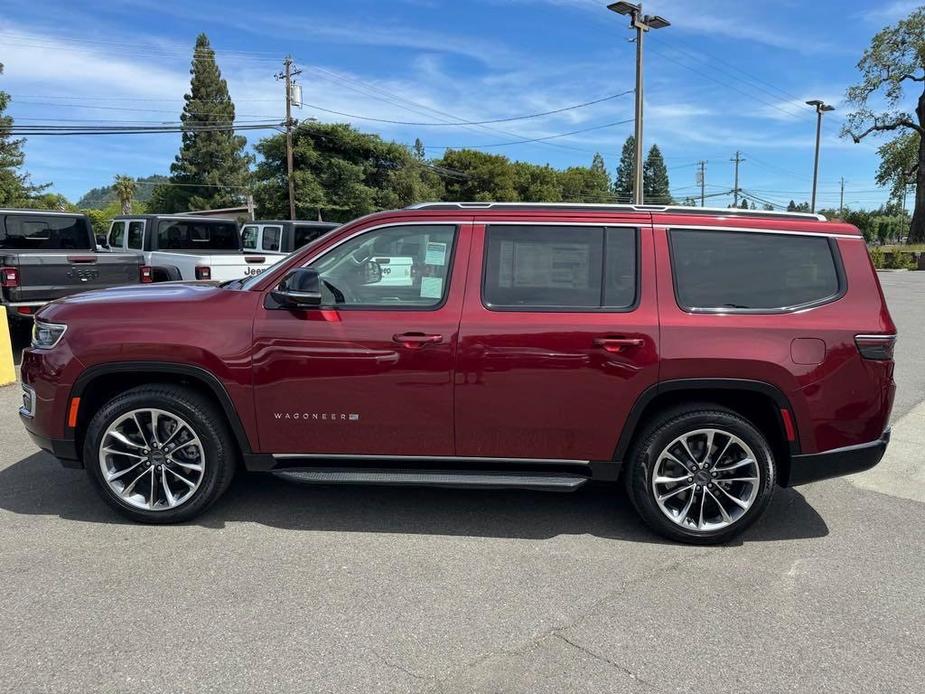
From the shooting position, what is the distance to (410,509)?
425 centimetres

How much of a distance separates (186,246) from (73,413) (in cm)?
872

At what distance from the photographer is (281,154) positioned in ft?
133

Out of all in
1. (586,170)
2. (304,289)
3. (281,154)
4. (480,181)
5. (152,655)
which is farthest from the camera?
(586,170)

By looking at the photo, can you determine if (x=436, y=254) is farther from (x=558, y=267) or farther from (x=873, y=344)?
(x=873, y=344)

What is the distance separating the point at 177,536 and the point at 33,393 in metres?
1.23

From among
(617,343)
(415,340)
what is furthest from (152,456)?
(617,343)

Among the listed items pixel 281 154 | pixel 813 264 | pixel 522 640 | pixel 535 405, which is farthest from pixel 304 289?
pixel 281 154

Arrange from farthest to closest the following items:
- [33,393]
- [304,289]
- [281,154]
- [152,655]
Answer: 1. [281,154]
2. [33,393]
3. [304,289]
4. [152,655]

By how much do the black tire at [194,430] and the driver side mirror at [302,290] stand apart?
79 cm

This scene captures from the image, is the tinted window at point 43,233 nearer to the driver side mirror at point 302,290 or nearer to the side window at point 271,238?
the side window at point 271,238

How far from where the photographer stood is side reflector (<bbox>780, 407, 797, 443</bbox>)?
3.66 metres

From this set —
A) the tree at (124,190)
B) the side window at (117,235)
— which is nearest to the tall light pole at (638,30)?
the side window at (117,235)

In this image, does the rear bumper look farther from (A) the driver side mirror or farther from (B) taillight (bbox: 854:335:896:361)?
(A) the driver side mirror

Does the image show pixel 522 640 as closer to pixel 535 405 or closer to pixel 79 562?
pixel 535 405
